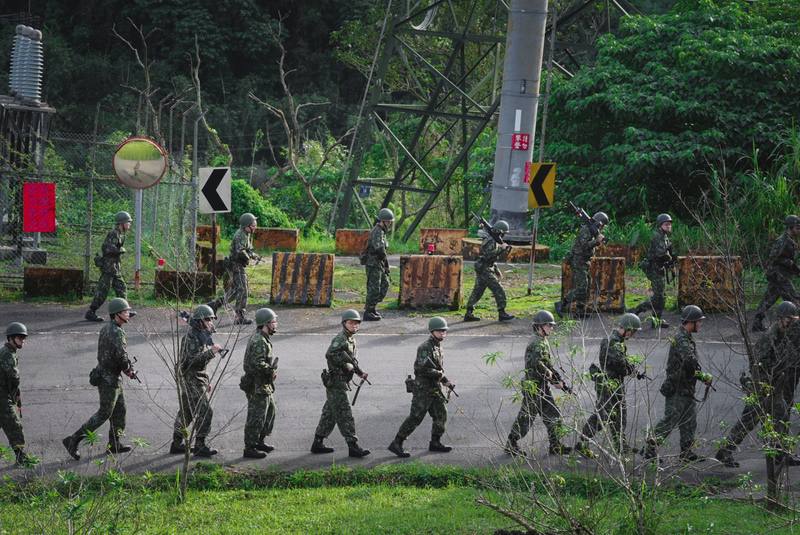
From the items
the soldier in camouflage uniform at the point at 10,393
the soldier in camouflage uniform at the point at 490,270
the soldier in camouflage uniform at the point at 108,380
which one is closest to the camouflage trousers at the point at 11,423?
the soldier in camouflage uniform at the point at 10,393

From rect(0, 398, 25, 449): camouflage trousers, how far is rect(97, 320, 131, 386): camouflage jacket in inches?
38.0

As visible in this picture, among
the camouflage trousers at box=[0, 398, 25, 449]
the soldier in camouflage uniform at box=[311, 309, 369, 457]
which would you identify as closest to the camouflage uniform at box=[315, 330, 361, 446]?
the soldier in camouflage uniform at box=[311, 309, 369, 457]

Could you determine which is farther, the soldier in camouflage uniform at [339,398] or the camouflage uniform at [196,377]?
the soldier in camouflage uniform at [339,398]

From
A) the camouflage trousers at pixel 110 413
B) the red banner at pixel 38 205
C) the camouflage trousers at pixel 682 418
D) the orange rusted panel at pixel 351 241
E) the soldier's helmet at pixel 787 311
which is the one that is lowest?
the camouflage trousers at pixel 110 413

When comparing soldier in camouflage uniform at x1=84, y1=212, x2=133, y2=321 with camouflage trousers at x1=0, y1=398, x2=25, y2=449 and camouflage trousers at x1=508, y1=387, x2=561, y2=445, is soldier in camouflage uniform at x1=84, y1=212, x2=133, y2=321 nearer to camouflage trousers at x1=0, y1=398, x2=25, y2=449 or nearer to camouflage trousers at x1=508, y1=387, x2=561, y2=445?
camouflage trousers at x1=0, y1=398, x2=25, y2=449

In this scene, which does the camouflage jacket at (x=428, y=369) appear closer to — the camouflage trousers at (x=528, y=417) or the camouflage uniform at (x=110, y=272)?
the camouflage trousers at (x=528, y=417)

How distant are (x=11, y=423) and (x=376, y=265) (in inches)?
356

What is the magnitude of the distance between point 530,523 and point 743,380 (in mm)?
3612

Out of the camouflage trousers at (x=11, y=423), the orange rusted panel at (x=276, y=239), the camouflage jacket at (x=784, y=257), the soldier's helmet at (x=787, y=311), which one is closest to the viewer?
the camouflage trousers at (x=11, y=423)

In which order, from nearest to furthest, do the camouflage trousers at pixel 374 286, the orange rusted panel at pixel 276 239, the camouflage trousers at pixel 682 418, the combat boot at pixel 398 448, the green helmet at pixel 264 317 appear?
1. the camouflage trousers at pixel 682 418
2. the green helmet at pixel 264 317
3. the combat boot at pixel 398 448
4. the camouflage trousers at pixel 374 286
5. the orange rusted panel at pixel 276 239

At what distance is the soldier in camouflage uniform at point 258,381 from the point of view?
12211 mm

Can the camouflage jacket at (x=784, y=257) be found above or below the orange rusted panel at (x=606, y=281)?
above

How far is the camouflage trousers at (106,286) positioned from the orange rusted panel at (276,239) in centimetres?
971

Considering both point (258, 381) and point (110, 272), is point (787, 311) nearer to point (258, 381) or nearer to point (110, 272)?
point (258, 381)
